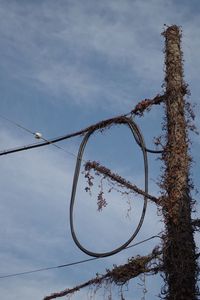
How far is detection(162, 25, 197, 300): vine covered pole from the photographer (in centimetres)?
754

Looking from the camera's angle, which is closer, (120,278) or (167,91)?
(120,278)

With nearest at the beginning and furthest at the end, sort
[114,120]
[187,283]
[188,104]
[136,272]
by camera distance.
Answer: [187,283] → [136,272] → [188,104] → [114,120]

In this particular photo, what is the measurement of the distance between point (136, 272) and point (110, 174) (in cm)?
156

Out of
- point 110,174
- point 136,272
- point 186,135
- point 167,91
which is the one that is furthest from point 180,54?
point 136,272

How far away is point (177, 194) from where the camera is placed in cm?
805

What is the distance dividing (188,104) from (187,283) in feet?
9.04

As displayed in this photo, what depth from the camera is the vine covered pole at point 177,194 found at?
7539 mm

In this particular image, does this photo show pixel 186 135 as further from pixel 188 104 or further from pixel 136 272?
pixel 136 272

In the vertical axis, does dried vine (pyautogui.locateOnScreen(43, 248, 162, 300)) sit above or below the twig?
below

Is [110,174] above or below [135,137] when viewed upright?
below

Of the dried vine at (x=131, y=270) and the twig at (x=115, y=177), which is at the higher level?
the twig at (x=115, y=177)

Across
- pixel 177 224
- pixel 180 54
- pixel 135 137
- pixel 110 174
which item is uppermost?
pixel 180 54

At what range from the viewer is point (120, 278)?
27.1 ft

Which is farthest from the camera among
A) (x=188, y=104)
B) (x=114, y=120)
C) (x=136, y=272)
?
(x=114, y=120)
